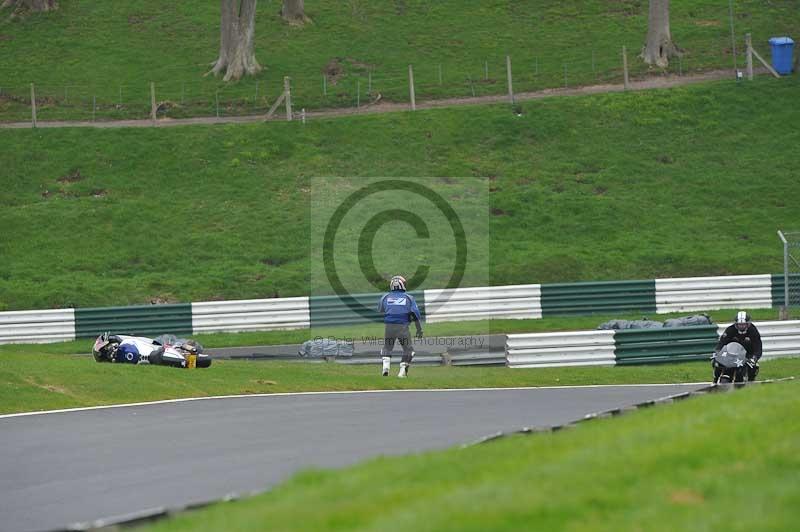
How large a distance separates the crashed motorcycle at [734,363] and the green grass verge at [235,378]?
292 centimetres

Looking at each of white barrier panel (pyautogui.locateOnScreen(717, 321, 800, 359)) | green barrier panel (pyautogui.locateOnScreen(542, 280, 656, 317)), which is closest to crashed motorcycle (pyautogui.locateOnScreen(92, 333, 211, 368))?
white barrier panel (pyautogui.locateOnScreen(717, 321, 800, 359))

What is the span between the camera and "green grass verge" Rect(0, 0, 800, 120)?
45031 mm

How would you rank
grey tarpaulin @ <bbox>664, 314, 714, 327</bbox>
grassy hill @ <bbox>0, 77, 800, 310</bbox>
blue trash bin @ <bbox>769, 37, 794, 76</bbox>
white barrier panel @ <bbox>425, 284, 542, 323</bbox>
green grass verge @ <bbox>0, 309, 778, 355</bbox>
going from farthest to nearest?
1. blue trash bin @ <bbox>769, 37, 794, 76</bbox>
2. grassy hill @ <bbox>0, 77, 800, 310</bbox>
3. white barrier panel @ <bbox>425, 284, 542, 323</bbox>
4. green grass verge @ <bbox>0, 309, 778, 355</bbox>
5. grey tarpaulin @ <bbox>664, 314, 714, 327</bbox>

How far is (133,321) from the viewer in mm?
27719

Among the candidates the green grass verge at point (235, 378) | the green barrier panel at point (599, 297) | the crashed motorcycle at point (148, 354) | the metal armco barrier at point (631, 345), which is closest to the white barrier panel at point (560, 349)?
the metal armco barrier at point (631, 345)

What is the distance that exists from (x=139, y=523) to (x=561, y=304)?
2168 cm

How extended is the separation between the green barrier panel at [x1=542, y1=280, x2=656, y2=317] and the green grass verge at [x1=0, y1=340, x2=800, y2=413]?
18.4ft

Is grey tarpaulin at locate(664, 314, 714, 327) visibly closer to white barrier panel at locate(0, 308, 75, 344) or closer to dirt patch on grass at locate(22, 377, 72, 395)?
dirt patch on grass at locate(22, 377, 72, 395)

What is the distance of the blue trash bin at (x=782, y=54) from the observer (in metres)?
43.6

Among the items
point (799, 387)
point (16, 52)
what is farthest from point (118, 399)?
point (16, 52)

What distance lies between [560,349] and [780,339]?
433 cm

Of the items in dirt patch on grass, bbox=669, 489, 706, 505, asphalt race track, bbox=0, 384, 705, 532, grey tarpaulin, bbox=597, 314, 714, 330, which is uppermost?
grey tarpaulin, bbox=597, 314, 714, 330

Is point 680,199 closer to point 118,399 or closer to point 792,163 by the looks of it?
point 792,163

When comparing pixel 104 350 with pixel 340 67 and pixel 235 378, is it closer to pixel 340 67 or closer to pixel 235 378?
pixel 235 378
